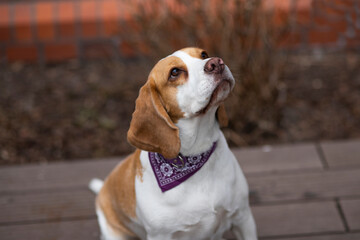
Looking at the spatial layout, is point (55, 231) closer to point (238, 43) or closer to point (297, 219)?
point (297, 219)

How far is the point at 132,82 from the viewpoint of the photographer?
436cm

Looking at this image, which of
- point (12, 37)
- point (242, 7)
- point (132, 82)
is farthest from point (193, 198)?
point (12, 37)

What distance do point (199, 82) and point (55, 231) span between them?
153cm

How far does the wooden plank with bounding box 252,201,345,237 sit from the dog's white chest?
683 millimetres

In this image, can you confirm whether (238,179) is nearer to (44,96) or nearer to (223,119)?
(223,119)

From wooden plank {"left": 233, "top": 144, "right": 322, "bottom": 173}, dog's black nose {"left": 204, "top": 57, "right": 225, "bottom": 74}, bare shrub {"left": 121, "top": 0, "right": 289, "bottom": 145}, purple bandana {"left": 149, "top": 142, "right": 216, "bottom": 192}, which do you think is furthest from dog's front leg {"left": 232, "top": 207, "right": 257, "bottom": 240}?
bare shrub {"left": 121, "top": 0, "right": 289, "bottom": 145}

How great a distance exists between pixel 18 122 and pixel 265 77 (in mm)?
2090

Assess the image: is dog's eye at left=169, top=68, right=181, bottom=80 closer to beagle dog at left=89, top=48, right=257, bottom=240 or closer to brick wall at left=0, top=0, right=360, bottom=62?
beagle dog at left=89, top=48, right=257, bottom=240

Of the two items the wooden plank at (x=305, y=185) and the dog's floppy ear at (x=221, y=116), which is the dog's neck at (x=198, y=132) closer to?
the dog's floppy ear at (x=221, y=116)

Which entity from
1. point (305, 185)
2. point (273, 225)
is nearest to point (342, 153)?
point (305, 185)

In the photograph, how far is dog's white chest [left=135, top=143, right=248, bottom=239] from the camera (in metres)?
2.14

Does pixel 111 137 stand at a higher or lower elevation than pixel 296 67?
lower

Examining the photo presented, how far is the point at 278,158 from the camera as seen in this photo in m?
3.35

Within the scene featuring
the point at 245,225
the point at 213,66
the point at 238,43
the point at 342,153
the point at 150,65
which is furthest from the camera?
the point at 150,65
